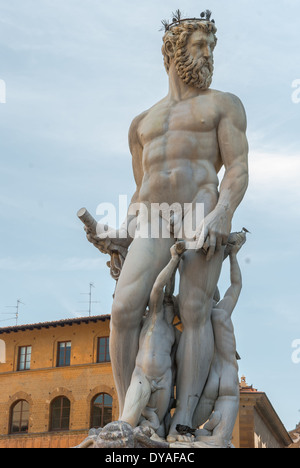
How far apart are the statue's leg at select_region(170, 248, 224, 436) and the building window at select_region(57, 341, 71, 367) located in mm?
41317

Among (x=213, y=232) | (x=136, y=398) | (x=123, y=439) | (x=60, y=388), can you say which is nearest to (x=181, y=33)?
(x=213, y=232)

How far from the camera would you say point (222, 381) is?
7.85 m

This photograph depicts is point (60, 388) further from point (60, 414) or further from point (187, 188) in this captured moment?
point (187, 188)

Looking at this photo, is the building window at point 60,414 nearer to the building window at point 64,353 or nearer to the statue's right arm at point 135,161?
the building window at point 64,353

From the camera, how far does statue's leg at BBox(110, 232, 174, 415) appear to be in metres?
7.70

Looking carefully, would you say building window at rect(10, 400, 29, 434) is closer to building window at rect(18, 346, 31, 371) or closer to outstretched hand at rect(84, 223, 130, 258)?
building window at rect(18, 346, 31, 371)

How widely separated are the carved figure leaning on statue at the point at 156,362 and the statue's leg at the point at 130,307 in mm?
103

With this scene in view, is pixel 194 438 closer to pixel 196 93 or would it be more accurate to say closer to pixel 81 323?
pixel 196 93

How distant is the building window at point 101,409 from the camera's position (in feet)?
153

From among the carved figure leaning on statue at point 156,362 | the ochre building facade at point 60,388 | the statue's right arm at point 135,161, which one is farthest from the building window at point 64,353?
the carved figure leaning on statue at point 156,362

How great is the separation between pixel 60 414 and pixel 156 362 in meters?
42.2

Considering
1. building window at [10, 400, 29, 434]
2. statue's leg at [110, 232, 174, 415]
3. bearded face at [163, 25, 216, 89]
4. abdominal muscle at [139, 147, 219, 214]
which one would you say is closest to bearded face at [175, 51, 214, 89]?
bearded face at [163, 25, 216, 89]
